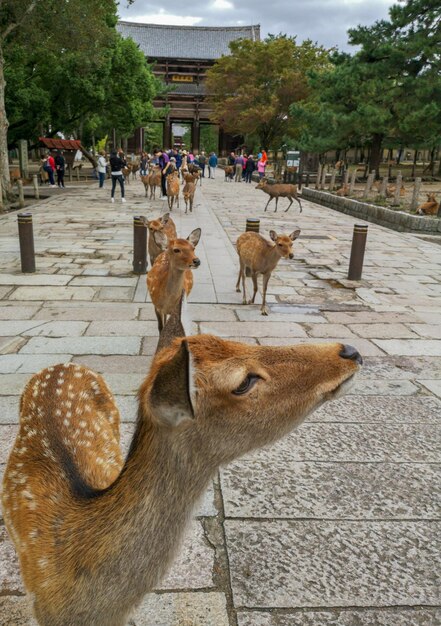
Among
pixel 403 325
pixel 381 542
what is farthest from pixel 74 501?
pixel 403 325

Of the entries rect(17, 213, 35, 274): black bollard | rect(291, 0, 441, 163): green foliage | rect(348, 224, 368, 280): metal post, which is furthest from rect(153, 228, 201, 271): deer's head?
rect(291, 0, 441, 163): green foliage

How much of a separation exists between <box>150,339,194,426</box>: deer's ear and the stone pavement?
3.77 ft

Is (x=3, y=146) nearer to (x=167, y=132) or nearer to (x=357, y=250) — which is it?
(x=357, y=250)

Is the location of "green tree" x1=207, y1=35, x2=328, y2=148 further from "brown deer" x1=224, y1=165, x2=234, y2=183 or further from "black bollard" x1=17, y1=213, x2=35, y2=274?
"black bollard" x1=17, y1=213, x2=35, y2=274

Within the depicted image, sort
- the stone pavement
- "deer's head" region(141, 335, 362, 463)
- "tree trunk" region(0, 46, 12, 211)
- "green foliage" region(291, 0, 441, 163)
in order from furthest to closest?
"green foliage" region(291, 0, 441, 163)
"tree trunk" region(0, 46, 12, 211)
the stone pavement
"deer's head" region(141, 335, 362, 463)

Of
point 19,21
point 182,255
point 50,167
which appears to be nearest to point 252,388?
point 182,255

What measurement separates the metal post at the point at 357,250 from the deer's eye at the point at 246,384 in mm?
6831

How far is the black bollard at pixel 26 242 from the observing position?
740cm

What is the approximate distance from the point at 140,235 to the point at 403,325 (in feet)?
14.0

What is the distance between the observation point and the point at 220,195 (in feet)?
71.8

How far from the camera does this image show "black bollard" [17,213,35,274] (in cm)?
740

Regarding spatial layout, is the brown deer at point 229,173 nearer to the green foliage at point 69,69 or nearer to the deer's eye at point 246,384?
the green foliage at point 69,69

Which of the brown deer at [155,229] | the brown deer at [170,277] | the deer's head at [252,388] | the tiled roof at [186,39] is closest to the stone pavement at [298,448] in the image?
the brown deer at [170,277]

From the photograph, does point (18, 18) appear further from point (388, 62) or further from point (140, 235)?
point (388, 62)
